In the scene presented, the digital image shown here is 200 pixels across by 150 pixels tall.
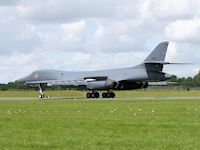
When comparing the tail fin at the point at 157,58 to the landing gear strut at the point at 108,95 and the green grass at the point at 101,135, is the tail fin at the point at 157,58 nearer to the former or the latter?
the landing gear strut at the point at 108,95

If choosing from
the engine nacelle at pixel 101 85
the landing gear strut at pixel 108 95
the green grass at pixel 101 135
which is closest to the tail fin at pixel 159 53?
the engine nacelle at pixel 101 85

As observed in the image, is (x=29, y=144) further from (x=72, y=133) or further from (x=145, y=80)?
(x=145, y=80)

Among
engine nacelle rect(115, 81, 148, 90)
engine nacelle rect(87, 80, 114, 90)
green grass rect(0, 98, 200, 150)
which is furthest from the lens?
engine nacelle rect(115, 81, 148, 90)

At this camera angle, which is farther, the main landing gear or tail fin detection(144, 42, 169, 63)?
the main landing gear

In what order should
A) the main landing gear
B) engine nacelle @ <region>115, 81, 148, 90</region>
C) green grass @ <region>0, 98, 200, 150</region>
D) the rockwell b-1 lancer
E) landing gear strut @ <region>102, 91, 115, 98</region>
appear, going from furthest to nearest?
engine nacelle @ <region>115, 81, 148, 90</region>, the main landing gear, landing gear strut @ <region>102, 91, 115, 98</region>, the rockwell b-1 lancer, green grass @ <region>0, 98, 200, 150</region>

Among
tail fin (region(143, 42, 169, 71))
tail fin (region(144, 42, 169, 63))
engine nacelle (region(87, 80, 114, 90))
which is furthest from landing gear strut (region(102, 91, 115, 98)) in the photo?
tail fin (region(144, 42, 169, 63))

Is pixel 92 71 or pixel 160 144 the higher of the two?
pixel 92 71

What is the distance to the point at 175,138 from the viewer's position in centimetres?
1449

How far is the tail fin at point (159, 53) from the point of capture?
64250 mm

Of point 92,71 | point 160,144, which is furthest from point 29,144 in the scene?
point 92,71

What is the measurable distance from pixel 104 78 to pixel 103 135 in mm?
50320

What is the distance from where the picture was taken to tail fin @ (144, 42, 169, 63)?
64.2 metres

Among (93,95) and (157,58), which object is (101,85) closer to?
(93,95)

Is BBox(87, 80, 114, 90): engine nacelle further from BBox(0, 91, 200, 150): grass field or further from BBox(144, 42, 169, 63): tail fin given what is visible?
BBox(0, 91, 200, 150): grass field
